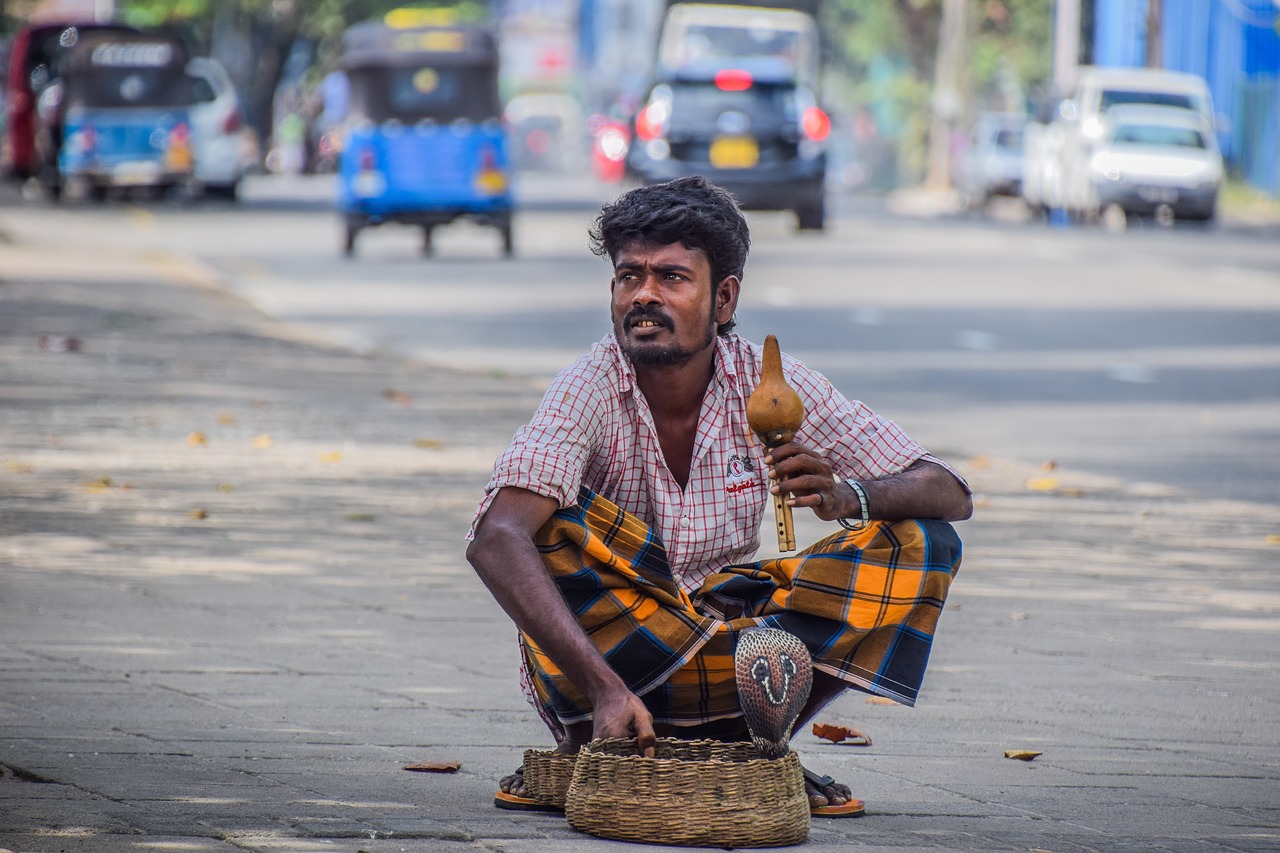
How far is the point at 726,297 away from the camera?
4.08m

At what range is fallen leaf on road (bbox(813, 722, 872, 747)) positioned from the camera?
184 inches

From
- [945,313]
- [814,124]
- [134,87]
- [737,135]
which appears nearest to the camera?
[945,313]

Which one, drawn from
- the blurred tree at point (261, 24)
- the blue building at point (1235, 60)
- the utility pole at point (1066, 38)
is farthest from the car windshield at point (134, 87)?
the blurred tree at point (261, 24)

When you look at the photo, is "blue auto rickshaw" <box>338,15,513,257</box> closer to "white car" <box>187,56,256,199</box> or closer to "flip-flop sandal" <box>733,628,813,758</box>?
"white car" <box>187,56,256,199</box>

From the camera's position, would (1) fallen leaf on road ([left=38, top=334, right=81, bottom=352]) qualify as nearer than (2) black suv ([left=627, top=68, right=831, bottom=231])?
Yes

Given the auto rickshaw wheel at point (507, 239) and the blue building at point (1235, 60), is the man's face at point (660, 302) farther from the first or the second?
the blue building at point (1235, 60)

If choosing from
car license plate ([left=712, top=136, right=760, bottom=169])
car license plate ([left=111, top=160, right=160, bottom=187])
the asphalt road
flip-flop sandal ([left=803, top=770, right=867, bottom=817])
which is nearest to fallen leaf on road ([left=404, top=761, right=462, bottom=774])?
flip-flop sandal ([left=803, top=770, right=867, bottom=817])

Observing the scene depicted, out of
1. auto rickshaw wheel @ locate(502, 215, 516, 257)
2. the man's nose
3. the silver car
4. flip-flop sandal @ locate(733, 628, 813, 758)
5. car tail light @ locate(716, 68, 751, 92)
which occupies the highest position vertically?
the man's nose

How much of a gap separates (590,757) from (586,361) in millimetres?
734

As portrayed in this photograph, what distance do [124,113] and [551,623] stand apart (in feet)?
96.0

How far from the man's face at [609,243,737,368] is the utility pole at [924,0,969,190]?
1814 inches

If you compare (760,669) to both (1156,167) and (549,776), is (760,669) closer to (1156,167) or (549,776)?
(549,776)

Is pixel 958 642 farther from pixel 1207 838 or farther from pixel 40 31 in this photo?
pixel 40 31

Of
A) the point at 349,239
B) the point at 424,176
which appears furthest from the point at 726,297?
the point at 349,239
